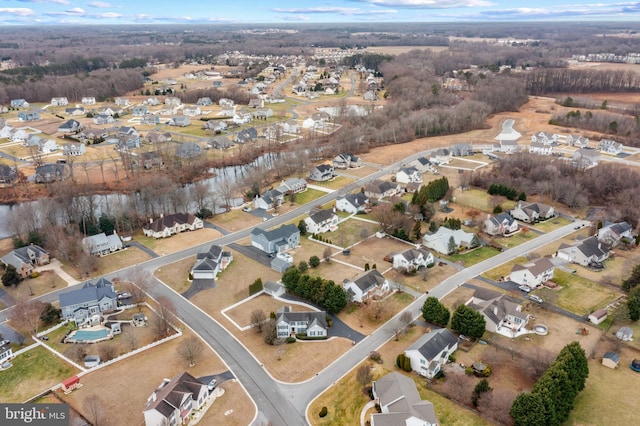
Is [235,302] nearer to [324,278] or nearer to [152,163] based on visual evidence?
[324,278]

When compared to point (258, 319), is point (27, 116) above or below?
below

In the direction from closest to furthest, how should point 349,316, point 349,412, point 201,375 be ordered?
1. point 349,412
2. point 201,375
3. point 349,316

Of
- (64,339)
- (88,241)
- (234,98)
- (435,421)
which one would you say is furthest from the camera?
(234,98)

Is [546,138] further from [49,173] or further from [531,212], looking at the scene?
[49,173]

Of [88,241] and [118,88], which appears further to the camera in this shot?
[118,88]

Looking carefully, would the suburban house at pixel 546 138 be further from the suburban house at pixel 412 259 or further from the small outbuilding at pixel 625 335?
the small outbuilding at pixel 625 335

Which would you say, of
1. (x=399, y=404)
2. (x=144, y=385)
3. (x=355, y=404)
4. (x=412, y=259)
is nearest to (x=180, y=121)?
(x=412, y=259)

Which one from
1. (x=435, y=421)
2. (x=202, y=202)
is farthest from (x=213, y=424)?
(x=202, y=202)
